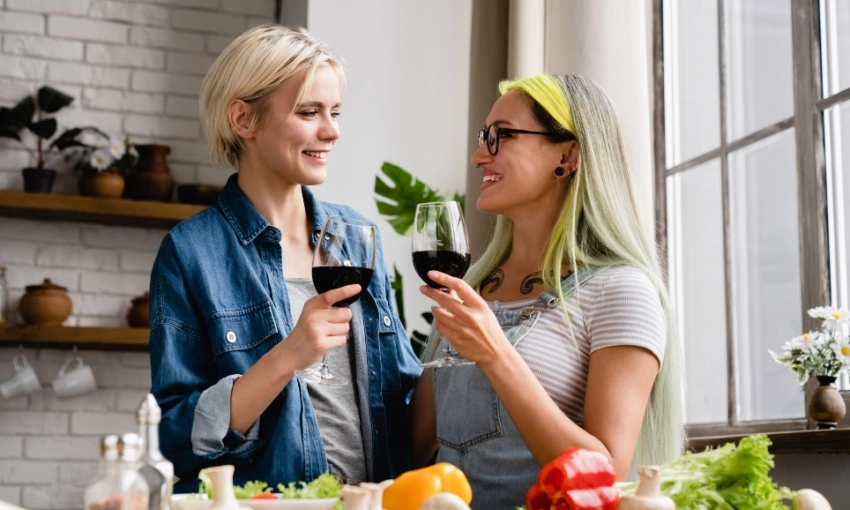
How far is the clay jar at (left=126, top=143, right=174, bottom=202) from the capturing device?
453cm

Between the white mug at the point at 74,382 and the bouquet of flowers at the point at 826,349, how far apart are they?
3094mm

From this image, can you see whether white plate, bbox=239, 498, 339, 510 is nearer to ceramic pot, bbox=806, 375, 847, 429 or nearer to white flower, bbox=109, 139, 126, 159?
ceramic pot, bbox=806, 375, 847, 429

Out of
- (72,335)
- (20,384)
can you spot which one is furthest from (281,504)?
(20,384)

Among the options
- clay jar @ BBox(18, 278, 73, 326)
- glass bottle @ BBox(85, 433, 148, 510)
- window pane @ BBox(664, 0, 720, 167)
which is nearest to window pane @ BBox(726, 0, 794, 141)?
window pane @ BBox(664, 0, 720, 167)

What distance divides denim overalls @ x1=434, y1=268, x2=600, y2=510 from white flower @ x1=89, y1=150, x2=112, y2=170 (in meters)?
3.18

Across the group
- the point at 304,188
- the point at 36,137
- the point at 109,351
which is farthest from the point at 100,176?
the point at 304,188

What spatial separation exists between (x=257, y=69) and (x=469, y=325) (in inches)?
28.7

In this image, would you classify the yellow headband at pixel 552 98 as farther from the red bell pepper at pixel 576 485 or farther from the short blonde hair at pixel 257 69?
the red bell pepper at pixel 576 485

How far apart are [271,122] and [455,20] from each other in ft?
9.76

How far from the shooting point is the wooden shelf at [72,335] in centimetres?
426

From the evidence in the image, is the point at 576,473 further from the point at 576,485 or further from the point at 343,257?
the point at 343,257

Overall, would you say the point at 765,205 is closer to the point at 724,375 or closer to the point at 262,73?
the point at 724,375

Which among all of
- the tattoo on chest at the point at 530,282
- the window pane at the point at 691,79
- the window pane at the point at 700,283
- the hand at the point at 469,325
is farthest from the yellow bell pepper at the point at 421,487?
the window pane at the point at 691,79

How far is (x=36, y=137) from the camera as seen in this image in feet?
15.2
